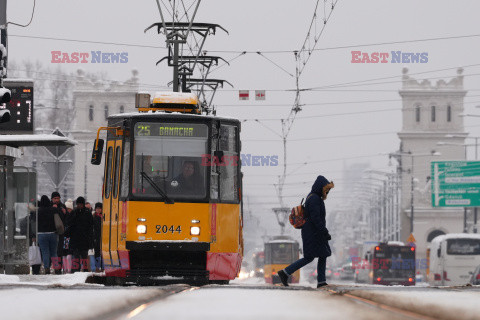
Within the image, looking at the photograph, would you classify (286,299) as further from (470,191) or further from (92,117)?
(92,117)

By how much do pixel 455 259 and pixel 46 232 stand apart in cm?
2573

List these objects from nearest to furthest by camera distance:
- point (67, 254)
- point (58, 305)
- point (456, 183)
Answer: point (58, 305)
point (67, 254)
point (456, 183)

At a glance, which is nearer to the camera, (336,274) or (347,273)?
(347,273)

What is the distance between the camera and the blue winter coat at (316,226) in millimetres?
15547

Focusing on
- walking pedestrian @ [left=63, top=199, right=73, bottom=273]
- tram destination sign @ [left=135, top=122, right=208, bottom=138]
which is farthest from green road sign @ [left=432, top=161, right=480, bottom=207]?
tram destination sign @ [left=135, top=122, right=208, bottom=138]

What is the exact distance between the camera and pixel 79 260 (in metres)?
23.5

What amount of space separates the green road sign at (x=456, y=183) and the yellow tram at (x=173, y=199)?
48.5 meters

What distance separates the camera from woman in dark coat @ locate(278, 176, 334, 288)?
15547mm

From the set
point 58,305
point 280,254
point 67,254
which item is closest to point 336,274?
point 280,254

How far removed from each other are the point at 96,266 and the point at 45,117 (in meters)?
60.6

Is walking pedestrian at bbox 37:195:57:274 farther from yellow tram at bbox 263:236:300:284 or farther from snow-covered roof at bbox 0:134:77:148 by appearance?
yellow tram at bbox 263:236:300:284

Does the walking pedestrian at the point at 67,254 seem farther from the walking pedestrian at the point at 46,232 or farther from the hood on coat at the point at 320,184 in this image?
the hood on coat at the point at 320,184

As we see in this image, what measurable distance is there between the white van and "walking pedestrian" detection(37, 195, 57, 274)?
79.7 ft

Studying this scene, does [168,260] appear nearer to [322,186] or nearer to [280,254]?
[322,186]
